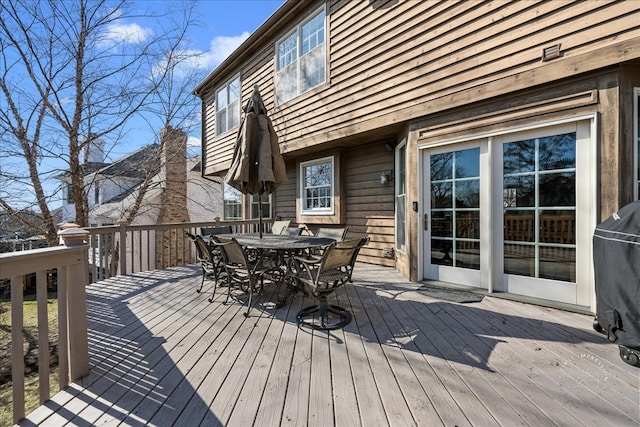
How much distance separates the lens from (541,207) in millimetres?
3264

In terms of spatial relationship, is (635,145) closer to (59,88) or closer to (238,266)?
(238,266)

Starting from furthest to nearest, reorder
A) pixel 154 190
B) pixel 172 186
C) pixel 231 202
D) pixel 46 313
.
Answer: pixel 154 190, pixel 172 186, pixel 231 202, pixel 46 313

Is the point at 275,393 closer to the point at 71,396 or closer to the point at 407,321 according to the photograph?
the point at 71,396

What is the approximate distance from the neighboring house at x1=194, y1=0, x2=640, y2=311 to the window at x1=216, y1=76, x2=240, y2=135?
2.43m

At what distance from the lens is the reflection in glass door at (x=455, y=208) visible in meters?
3.77

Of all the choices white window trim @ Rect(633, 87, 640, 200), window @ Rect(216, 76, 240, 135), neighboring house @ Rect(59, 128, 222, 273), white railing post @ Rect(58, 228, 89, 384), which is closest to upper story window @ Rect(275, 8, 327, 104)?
window @ Rect(216, 76, 240, 135)

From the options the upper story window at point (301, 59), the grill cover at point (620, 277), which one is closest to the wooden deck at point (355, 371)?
the grill cover at point (620, 277)

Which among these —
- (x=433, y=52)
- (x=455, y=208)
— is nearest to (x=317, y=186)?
(x=455, y=208)

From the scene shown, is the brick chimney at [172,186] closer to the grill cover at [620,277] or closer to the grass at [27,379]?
the grass at [27,379]

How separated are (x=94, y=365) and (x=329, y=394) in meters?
1.70

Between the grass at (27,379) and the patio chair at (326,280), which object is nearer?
the grass at (27,379)

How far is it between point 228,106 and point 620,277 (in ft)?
27.9

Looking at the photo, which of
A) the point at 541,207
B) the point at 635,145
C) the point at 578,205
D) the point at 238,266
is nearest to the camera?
the point at 635,145

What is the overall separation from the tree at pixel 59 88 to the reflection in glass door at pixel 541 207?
903 centimetres
